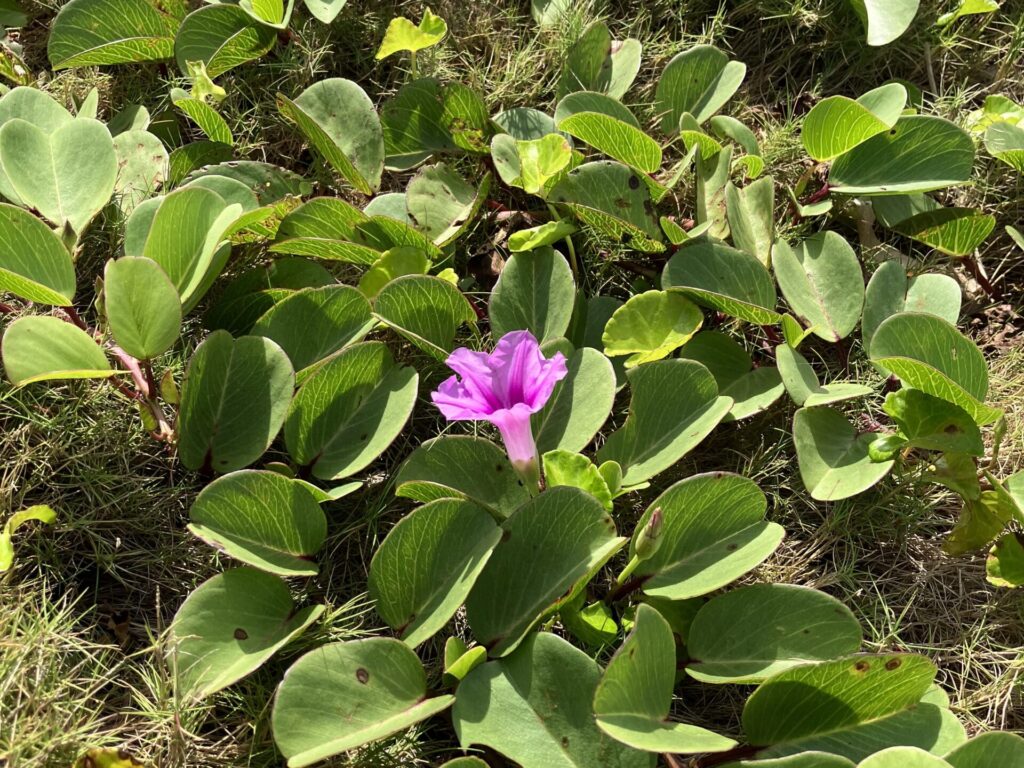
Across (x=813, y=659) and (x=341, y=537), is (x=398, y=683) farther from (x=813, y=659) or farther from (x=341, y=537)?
(x=813, y=659)

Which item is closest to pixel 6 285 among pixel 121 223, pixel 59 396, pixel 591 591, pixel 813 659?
pixel 59 396

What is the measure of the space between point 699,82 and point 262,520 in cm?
101

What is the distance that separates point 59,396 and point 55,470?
0.10 m

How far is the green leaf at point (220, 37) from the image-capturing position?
1.64 metres

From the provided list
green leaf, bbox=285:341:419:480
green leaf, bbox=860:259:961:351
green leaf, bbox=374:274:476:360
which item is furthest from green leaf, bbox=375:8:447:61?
green leaf, bbox=860:259:961:351

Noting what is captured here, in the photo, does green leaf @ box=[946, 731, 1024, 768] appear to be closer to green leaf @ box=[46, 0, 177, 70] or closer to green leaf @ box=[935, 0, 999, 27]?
green leaf @ box=[935, 0, 999, 27]

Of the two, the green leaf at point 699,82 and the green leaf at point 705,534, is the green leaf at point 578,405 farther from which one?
the green leaf at point 699,82

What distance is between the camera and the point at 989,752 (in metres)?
1.13

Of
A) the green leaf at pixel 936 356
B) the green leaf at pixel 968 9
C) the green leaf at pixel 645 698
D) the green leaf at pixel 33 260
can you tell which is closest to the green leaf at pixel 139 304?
the green leaf at pixel 33 260

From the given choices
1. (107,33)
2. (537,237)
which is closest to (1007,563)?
(537,237)

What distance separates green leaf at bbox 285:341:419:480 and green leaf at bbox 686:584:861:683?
0.48 metres

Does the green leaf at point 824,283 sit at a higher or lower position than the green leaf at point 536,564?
higher

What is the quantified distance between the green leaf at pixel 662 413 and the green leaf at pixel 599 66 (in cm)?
55

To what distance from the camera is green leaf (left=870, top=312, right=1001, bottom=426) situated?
131 centimetres
